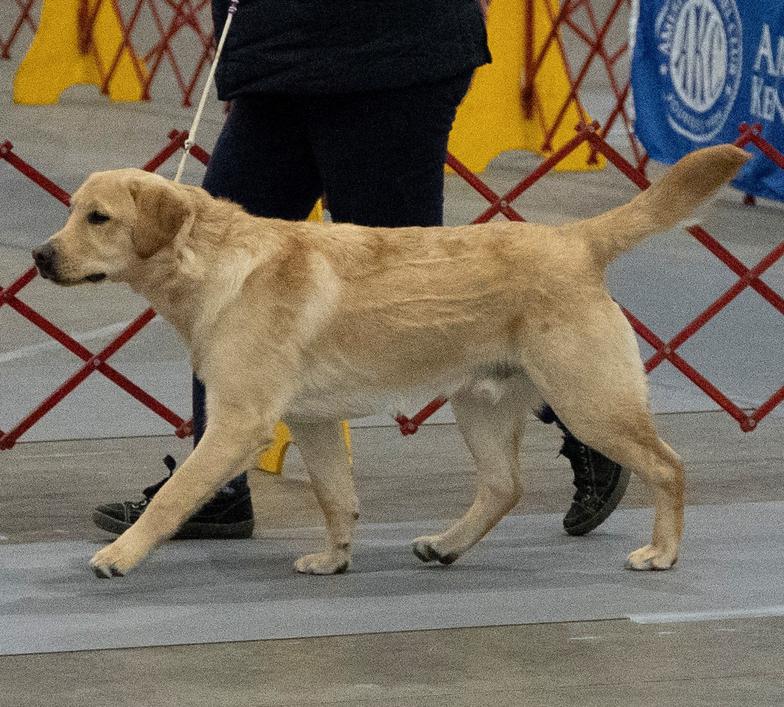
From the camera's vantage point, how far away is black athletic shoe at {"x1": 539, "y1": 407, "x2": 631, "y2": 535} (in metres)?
3.90

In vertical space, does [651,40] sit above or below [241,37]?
below

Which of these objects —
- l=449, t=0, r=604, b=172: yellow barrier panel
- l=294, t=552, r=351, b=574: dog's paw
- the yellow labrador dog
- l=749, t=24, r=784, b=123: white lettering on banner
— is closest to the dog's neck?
the yellow labrador dog

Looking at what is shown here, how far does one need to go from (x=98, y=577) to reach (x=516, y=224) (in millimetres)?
1127

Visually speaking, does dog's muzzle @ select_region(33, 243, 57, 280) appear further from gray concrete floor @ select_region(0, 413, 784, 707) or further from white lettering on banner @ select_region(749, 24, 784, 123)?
white lettering on banner @ select_region(749, 24, 784, 123)

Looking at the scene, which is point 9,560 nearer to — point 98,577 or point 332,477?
point 98,577

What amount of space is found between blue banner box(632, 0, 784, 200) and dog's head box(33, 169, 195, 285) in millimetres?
4587

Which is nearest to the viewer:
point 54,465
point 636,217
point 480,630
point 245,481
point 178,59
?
point 480,630

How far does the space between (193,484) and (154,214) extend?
0.53 metres

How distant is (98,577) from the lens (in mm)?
3332

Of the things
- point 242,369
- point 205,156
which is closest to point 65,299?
point 205,156

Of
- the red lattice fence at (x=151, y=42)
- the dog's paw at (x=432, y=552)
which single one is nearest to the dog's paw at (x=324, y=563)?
the dog's paw at (x=432, y=552)

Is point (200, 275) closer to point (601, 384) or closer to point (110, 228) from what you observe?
point (110, 228)

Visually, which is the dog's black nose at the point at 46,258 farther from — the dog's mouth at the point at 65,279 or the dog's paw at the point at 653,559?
the dog's paw at the point at 653,559

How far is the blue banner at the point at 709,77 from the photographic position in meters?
7.45
